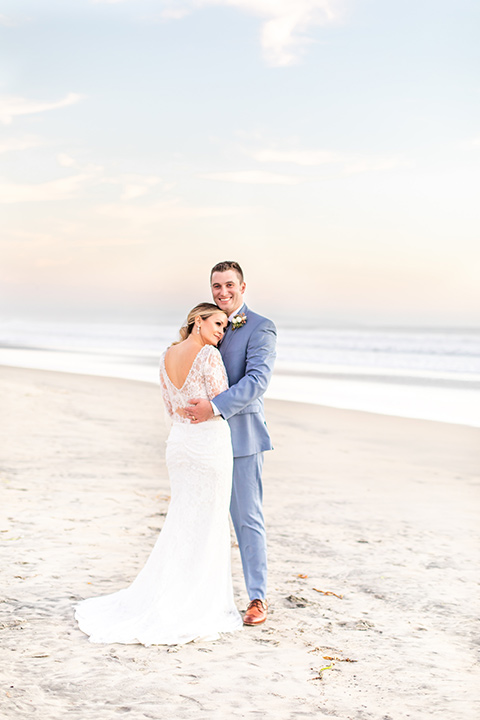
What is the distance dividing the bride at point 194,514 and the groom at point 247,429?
142 mm

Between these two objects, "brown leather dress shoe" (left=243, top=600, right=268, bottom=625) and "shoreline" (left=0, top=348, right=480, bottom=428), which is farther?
"shoreline" (left=0, top=348, right=480, bottom=428)

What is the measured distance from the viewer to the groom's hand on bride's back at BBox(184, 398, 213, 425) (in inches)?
170

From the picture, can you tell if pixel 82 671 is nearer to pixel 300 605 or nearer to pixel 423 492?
pixel 300 605

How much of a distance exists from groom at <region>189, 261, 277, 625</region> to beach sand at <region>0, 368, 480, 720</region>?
328 mm

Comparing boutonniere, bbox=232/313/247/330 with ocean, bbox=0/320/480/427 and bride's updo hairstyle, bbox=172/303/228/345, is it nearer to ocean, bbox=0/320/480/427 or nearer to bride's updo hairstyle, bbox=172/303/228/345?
bride's updo hairstyle, bbox=172/303/228/345

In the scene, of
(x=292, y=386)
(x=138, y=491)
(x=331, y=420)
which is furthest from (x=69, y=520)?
(x=292, y=386)

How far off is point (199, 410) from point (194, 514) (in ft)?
2.18

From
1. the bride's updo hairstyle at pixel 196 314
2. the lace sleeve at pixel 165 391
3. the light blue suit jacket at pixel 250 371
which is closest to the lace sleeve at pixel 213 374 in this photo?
the light blue suit jacket at pixel 250 371

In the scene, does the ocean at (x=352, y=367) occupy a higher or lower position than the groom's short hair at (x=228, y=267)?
lower

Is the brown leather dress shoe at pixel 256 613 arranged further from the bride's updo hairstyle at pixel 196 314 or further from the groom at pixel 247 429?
the bride's updo hairstyle at pixel 196 314

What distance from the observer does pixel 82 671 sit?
3.75 meters

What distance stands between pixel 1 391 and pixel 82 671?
11.3 metres

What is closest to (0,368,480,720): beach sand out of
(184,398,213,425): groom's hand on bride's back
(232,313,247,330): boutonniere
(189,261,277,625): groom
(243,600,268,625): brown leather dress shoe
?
(243,600,268,625): brown leather dress shoe

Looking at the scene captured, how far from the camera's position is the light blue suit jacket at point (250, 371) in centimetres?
446
